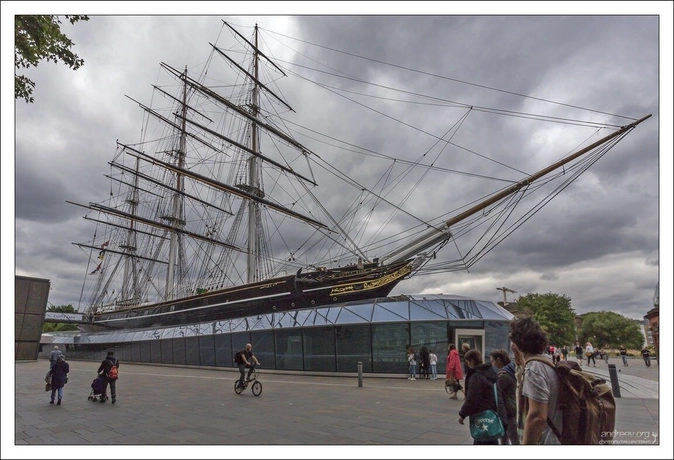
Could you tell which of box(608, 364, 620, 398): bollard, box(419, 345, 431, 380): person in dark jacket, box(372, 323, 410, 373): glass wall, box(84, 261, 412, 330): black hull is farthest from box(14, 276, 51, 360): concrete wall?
box(608, 364, 620, 398): bollard

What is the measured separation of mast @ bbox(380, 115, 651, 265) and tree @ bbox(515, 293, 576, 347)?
39250 millimetres

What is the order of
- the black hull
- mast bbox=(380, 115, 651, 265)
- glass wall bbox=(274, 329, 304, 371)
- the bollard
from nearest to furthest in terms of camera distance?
the bollard → mast bbox=(380, 115, 651, 265) → glass wall bbox=(274, 329, 304, 371) → the black hull

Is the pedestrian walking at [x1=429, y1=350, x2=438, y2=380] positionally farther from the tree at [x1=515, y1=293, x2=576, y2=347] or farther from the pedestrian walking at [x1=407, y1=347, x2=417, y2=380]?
the tree at [x1=515, y1=293, x2=576, y2=347]

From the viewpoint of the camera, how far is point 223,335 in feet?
71.3

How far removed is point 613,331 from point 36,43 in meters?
74.7

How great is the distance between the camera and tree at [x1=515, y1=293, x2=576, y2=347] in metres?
54.4

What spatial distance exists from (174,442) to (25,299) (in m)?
22.6

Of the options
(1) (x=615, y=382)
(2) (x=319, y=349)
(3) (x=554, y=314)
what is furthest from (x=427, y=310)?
(3) (x=554, y=314)

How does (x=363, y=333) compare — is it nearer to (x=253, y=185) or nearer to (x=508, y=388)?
(x=508, y=388)

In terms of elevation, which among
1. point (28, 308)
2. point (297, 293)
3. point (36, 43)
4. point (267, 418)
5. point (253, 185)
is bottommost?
point (267, 418)

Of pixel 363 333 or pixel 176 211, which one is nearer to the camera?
pixel 363 333

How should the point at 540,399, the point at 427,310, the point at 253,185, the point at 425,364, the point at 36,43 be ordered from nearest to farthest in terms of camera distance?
the point at 540,399, the point at 36,43, the point at 425,364, the point at 427,310, the point at 253,185

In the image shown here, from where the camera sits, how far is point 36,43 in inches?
269

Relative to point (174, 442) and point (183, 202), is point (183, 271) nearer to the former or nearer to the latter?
point (183, 202)
